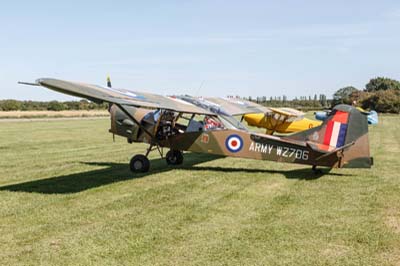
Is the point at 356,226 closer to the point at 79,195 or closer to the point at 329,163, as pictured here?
the point at 329,163

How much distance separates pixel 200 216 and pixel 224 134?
417cm

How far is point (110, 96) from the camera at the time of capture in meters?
8.55

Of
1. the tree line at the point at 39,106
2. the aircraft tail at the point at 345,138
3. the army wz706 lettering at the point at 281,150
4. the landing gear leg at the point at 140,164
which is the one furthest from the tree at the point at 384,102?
the landing gear leg at the point at 140,164

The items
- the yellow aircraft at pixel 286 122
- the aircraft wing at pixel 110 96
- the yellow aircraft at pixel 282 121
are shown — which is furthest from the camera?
the yellow aircraft at pixel 286 122

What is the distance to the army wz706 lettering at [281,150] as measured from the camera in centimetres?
970

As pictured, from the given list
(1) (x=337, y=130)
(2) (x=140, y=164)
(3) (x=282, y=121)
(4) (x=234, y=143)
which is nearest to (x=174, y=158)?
(2) (x=140, y=164)

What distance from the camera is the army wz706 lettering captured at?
9.70m

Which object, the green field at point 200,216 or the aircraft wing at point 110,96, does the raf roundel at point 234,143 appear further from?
the aircraft wing at point 110,96

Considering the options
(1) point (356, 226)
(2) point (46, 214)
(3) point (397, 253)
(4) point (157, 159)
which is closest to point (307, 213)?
(1) point (356, 226)

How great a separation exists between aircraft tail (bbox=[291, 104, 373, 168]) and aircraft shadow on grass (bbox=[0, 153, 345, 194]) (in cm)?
73

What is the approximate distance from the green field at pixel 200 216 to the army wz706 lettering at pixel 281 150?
52 cm

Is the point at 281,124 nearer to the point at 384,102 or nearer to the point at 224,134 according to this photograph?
the point at 224,134

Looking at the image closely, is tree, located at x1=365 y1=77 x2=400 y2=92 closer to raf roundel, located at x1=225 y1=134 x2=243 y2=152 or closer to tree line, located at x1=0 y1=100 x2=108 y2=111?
tree line, located at x1=0 y1=100 x2=108 y2=111

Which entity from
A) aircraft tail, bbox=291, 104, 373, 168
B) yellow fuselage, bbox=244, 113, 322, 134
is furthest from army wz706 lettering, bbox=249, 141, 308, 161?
yellow fuselage, bbox=244, 113, 322, 134
